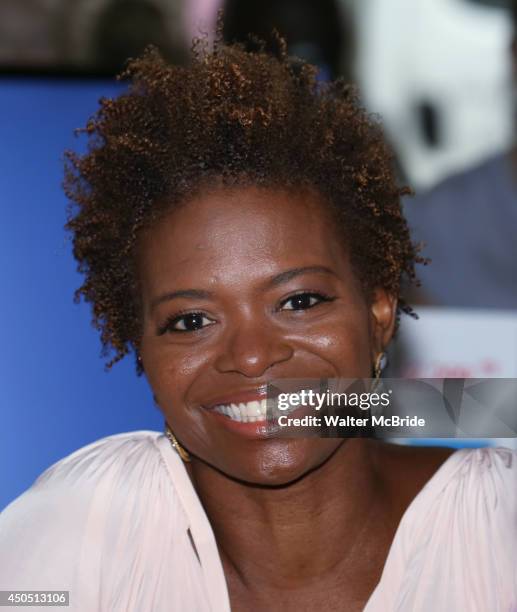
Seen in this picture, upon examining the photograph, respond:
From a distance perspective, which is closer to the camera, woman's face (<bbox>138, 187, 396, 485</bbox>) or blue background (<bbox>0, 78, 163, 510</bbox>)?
woman's face (<bbox>138, 187, 396, 485</bbox>)

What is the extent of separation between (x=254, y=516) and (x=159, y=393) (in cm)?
21

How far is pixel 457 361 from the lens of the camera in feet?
6.47

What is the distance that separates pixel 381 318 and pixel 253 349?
24cm

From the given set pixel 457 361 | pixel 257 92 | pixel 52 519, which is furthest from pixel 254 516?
pixel 457 361

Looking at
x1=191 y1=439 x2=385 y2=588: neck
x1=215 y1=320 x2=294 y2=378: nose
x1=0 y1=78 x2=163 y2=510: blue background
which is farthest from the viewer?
x1=0 y1=78 x2=163 y2=510: blue background

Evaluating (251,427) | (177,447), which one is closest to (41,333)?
(177,447)

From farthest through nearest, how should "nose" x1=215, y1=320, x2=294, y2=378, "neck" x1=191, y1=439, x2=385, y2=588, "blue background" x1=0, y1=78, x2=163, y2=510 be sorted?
1. "blue background" x1=0, y1=78, x2=163, y2=510
2. "neck" x1=191, y1=439, x2=385, y2=588
3. "nose" x1=215, y1=320, x2=294, y2=378

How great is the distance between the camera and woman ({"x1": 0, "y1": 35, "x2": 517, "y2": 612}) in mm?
1101

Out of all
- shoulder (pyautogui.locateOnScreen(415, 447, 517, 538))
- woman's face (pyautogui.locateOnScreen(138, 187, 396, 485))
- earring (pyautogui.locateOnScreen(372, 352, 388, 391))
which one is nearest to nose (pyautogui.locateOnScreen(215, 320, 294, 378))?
woman's face (pyautogui.locateOnScreen(138, 187, 396, 485))

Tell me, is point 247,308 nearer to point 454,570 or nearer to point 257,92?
point 257,92

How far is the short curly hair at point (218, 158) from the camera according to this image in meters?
1.13

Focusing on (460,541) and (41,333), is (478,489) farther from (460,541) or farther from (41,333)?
(41,333)

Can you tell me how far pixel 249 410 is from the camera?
110cm

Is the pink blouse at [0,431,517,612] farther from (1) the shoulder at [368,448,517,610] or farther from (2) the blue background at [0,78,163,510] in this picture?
(2) the blue background at [0,78,163,510]
